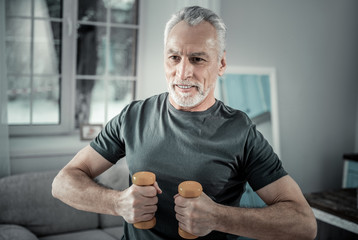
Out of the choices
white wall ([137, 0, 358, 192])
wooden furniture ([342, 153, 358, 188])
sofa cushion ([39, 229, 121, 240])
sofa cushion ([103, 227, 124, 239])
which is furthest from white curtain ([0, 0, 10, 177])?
wooden furniture ([342, 153, 358, 188])

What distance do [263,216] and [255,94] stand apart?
2440mm

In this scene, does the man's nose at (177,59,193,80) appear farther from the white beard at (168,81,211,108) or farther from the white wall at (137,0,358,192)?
the white wall at (137,0,358,192)

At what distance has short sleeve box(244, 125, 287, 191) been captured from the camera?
1.14 meters

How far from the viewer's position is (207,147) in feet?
3.84

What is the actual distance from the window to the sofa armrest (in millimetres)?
898

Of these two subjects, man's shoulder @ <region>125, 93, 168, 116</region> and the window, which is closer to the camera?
man's shoulder @ <region>125, 93, 168, 116</region>

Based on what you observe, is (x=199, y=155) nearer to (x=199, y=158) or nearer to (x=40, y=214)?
(x=199, y=158)

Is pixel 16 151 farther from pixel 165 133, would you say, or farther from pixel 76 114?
pixel 165 133

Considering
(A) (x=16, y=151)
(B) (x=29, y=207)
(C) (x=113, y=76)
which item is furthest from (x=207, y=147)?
(C) (x=113, y=76)

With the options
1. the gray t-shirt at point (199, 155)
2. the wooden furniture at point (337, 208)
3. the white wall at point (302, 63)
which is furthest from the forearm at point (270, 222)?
the white wall at point (302, 63)

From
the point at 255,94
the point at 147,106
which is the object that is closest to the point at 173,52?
the point at 147,106

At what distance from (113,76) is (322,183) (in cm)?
234

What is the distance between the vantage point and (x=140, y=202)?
3.30ft

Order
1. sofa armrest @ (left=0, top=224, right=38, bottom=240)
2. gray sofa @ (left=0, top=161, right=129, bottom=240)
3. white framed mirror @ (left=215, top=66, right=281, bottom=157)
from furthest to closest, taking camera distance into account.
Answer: white framed mirror @ (left=215, top=66, right=281, bottom=157)
gray sofa @ (left=0, top=161, right=129, bottom=240)
sofa armrest @ (left=0, top=224, right=38, bottom=240)
